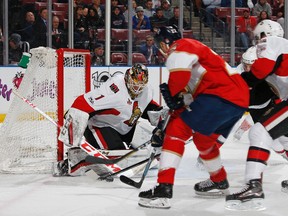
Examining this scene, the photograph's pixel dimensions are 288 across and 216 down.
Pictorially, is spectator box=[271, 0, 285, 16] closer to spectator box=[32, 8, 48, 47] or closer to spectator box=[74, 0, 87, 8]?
spectator box=[74, 0, 87, 8]

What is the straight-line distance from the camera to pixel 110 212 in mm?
3311

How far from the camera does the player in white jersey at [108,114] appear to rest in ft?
14.5

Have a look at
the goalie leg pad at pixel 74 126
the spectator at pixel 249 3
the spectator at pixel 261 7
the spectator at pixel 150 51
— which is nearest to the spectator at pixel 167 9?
the spectator at pixel 150 51

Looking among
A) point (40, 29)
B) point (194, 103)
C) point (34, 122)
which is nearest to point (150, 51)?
point (40, 29)

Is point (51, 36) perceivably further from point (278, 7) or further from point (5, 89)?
point (278, 7)

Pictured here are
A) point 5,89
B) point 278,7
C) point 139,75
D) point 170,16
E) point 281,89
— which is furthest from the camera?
point 278,7

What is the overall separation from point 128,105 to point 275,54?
56.1 inches

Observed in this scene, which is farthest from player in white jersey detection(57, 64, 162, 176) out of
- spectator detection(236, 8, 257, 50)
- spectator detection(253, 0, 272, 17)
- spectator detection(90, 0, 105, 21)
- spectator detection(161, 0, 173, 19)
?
spectator detection(253, 0, 272, 17)

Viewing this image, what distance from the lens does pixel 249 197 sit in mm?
3262

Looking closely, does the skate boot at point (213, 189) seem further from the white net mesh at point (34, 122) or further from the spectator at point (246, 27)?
the spectator at point (246, 27)

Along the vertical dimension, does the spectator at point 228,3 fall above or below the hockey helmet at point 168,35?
above

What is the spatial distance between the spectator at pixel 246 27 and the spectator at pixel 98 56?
1.96 metres

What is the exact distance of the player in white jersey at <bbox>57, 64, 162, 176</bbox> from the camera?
4.41 metres

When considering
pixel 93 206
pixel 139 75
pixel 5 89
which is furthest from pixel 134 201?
pixel 5 89
